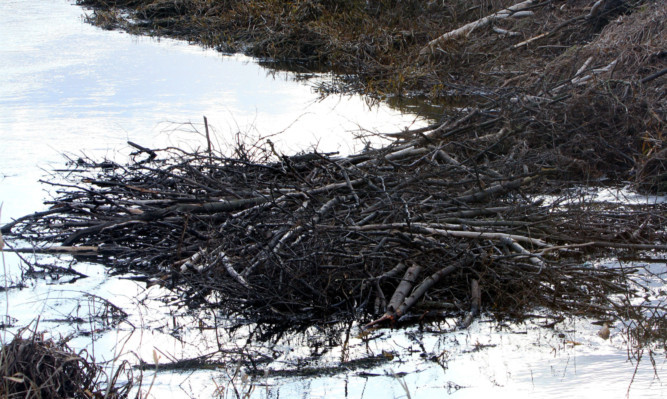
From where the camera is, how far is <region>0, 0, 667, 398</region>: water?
148 inches

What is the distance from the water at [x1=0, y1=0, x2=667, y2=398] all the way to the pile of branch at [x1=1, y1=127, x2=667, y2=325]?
0.21m

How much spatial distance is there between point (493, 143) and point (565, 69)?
2.96 metres

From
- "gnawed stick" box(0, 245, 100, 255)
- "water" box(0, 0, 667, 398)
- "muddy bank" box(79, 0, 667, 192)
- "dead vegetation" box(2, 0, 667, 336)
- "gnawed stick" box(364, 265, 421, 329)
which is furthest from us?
"muddy bank" box(79, 0, 667, 192)

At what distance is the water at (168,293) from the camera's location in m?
3.75

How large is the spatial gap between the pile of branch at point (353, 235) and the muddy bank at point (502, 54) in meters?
1.02

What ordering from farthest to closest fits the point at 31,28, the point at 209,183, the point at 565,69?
the point at 31,28 < the point at 565,69 < the point at 209,183

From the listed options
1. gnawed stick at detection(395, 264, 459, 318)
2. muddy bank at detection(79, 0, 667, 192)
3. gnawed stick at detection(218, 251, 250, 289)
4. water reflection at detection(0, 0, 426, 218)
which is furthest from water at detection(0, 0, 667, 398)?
muddy bank at detection(79, 0, 667, 192)

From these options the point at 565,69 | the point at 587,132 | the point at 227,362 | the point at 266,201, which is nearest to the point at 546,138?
the point at 587,132

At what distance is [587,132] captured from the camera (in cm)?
Answer: 736

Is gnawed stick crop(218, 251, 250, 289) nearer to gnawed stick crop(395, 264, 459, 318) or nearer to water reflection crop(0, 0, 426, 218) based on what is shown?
gnawed stick crop(395, 264, 459, 318)

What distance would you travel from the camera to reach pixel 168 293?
477 cm

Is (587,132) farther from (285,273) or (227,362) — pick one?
(227,362)

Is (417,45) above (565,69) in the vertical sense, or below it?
above

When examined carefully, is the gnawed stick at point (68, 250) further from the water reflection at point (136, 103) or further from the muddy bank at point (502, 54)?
the muddy bank at point (502, 54)
